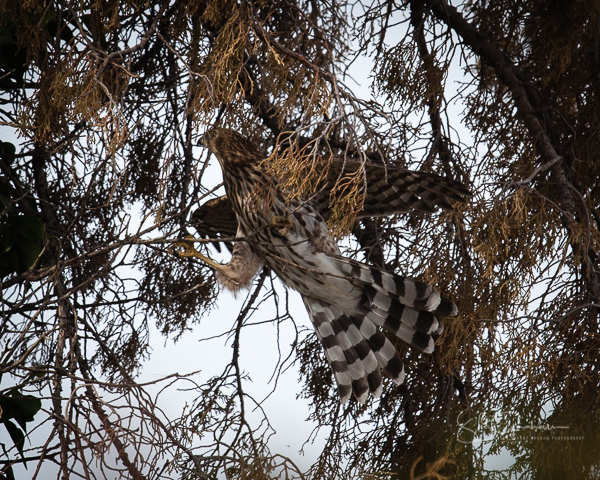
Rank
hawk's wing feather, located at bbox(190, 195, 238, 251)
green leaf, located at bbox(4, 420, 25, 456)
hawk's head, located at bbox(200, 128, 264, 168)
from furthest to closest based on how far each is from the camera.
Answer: hawk's wing feather, located at bbox(190, 195, 238, 251) < hawk's head, located at bbox(200, 128, 264, 168) < green leaf, located at bbox(4, 420, 25, 456)

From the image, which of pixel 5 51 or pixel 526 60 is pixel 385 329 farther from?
pixel 5 51

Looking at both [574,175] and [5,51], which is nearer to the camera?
[5,51]

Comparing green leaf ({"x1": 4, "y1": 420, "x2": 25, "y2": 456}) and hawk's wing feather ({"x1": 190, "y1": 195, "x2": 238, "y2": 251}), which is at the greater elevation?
hawk's wing feather ({"x1": 190, "y1": 195, "x2": 238, "y2": 251})

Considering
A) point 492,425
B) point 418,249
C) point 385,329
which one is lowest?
point 492,425

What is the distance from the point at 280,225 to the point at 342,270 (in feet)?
1.24

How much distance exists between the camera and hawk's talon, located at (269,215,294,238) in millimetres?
2726

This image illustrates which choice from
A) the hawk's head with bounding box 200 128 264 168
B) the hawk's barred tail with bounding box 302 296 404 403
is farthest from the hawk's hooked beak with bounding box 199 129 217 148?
the hawk's barred tail with bounding box 302 296 404 403

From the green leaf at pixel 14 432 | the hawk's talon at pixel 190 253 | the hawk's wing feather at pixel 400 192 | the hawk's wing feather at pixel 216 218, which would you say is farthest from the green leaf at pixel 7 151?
the hawk's wing feather at pixel 400 192

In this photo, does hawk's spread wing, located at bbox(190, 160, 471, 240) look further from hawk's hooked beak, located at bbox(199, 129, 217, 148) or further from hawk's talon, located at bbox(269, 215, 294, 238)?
hawk's hooked beak, located at bbox(199, 129, 217, 148)

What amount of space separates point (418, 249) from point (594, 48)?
4.21 ft

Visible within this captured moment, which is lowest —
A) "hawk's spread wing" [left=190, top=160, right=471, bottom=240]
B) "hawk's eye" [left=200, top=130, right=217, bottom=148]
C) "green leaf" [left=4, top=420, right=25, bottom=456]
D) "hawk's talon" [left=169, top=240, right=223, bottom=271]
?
"green leaf" [left=4, top=420, right=25, bottom=456]

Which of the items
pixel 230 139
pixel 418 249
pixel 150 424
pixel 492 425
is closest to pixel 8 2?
pixel 230 139

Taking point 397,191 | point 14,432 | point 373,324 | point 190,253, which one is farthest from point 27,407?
point 397,191

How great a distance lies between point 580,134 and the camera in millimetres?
3037
